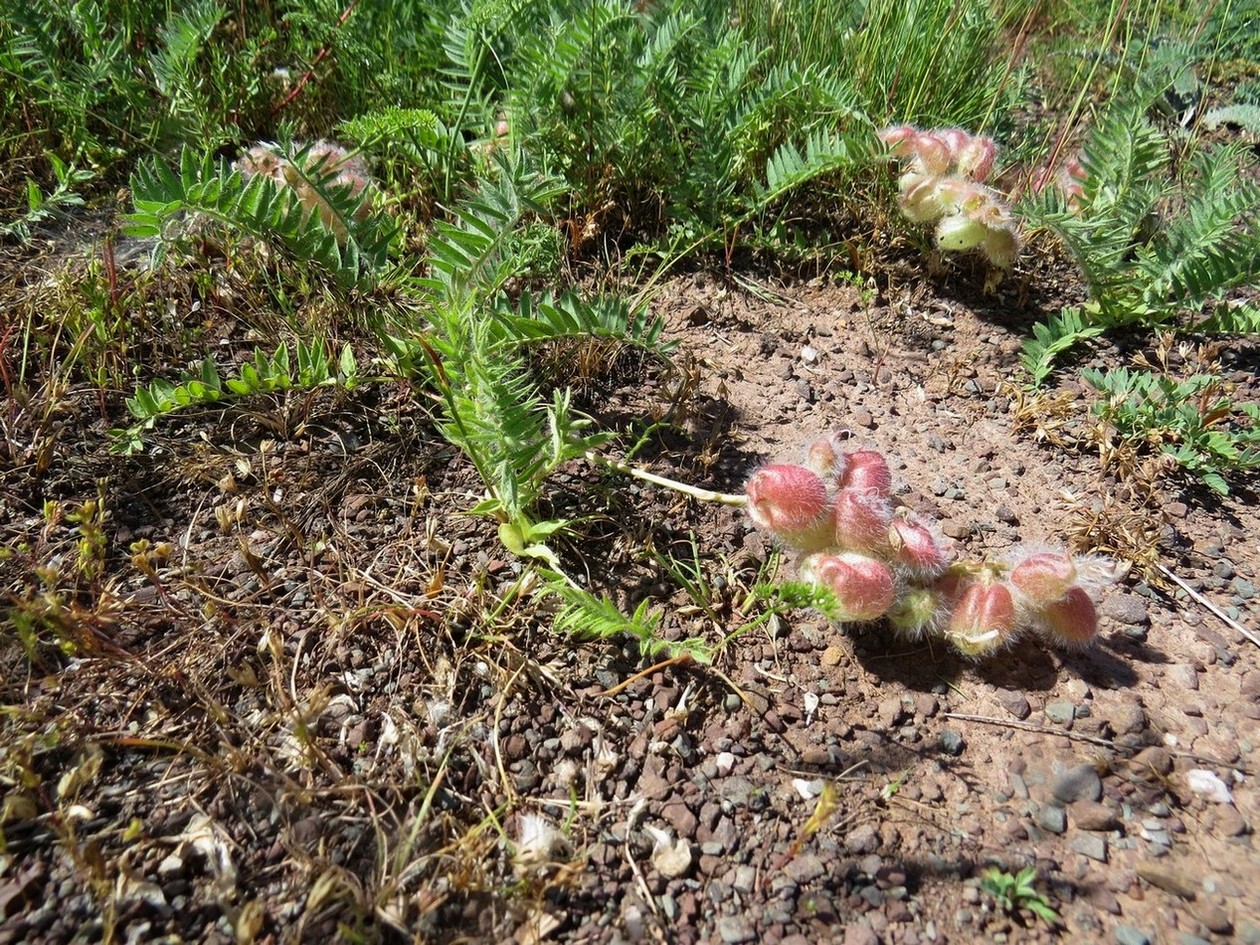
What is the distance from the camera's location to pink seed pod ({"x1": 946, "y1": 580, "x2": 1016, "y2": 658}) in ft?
4.66

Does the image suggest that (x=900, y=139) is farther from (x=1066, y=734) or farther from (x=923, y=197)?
(x=1066, y=734)

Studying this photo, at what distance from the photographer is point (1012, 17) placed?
3.04 metres

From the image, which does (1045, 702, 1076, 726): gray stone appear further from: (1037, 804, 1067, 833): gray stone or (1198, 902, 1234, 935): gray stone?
(1198, 902, 1234, 935): gray stone

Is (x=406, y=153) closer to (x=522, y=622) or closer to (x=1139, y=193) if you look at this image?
(x=522, y=622)

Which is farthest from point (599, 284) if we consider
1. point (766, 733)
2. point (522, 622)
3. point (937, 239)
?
point (766, 733)

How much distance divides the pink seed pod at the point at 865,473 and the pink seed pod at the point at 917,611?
0.63ft

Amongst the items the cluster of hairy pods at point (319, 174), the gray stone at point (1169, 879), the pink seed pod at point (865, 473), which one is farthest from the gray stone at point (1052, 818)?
the cluster of hairy pods at point (319, 174)

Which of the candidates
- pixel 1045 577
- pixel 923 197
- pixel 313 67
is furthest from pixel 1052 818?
pixel 313 67

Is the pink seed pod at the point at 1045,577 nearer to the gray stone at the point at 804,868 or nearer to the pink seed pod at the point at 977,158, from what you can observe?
the gray stone at the point at 804,868

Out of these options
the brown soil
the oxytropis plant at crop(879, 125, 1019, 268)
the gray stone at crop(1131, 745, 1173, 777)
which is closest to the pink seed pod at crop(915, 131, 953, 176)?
the oxytropis plant at crop(879, 125, 1019, 268)

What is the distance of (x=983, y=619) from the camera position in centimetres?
142

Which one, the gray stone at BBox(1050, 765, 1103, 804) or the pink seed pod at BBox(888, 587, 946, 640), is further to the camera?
the pink seed pod at BBox(888, 587, 946, 640)

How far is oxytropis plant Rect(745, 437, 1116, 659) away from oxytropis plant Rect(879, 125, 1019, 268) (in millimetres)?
875

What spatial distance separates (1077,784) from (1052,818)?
0.08 meters
